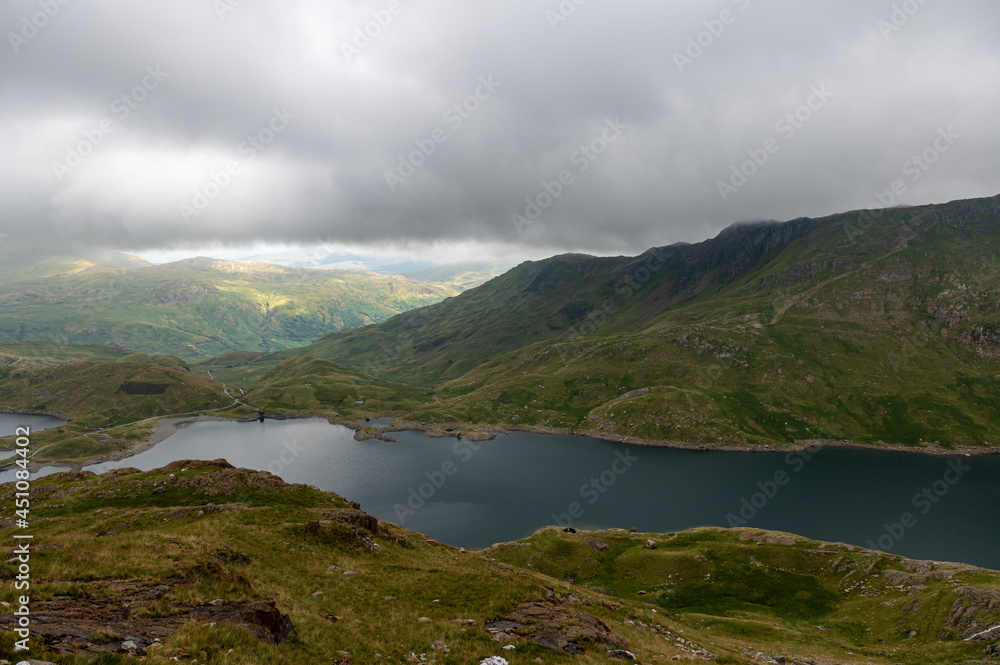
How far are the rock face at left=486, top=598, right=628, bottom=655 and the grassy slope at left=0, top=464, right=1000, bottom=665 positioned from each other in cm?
80

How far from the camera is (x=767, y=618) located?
2117 inches

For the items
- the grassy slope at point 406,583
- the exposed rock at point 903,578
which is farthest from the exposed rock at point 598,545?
the exposed rock at point 903,578

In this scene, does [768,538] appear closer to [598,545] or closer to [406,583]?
[598,545]

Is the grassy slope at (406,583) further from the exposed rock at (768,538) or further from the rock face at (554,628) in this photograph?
the exposed rock at (768,538)

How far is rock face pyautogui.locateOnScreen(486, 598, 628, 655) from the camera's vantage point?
22906mm

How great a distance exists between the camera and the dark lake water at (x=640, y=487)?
357 feet

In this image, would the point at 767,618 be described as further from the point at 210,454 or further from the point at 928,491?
the point at 210,454

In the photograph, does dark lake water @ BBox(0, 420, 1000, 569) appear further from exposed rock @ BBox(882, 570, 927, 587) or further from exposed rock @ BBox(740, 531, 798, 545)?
exposed rock @ BBox(882, 570, 927, 587)

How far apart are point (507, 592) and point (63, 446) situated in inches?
8776

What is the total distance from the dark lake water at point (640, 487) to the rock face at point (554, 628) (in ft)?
271

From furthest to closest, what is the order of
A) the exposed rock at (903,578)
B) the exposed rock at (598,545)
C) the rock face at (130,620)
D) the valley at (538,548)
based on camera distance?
the exposed rock at (598,545), the exposed rock at (903,578), the valley at (538,548), the rock face at (130,620)

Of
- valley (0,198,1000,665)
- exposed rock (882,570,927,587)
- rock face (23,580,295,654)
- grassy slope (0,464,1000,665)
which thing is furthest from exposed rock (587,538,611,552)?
rock face (23,580,295,654)

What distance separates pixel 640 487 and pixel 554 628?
408 feet

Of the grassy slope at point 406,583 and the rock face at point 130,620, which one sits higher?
the rock face at point 130,620
